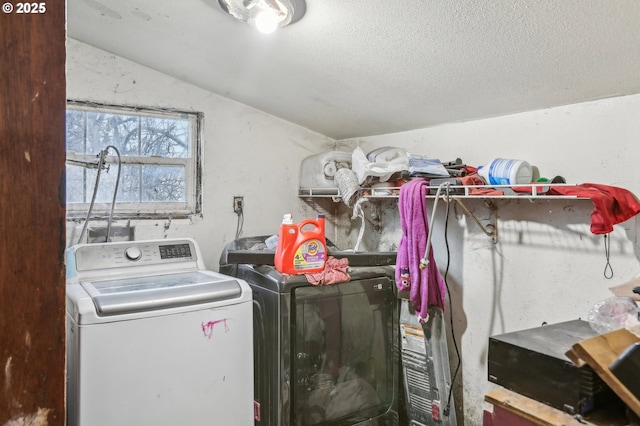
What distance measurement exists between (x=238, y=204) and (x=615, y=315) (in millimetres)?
1991

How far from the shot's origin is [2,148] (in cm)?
54

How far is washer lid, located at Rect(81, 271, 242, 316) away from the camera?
136 cm

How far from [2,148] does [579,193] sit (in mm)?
1649

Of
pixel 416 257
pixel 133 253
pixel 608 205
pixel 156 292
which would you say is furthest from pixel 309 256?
pixel 608 205

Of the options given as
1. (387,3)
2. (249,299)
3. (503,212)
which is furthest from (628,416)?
(387,3)

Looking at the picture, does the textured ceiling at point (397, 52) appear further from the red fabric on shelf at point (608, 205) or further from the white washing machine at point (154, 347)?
the white washing machine at point (154, 347)

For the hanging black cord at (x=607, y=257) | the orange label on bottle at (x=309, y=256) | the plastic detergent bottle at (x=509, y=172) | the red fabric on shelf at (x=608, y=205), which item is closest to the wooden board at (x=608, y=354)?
the red fabric on shelf at (x=608, y=205)

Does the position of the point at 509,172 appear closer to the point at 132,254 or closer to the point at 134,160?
the point at 132,254

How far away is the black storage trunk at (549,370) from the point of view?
108cm

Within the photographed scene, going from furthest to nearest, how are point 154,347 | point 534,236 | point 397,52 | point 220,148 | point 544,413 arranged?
1. point 220,148
2. point 534,236
3. point 397,52
4. point 154,347
5. point 544,413

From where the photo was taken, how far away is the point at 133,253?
181cm

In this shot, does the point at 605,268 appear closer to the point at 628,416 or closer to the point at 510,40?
the point at 628,416

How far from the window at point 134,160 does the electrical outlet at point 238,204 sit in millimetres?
225

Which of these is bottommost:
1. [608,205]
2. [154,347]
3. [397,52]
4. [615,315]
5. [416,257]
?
[154,347]
